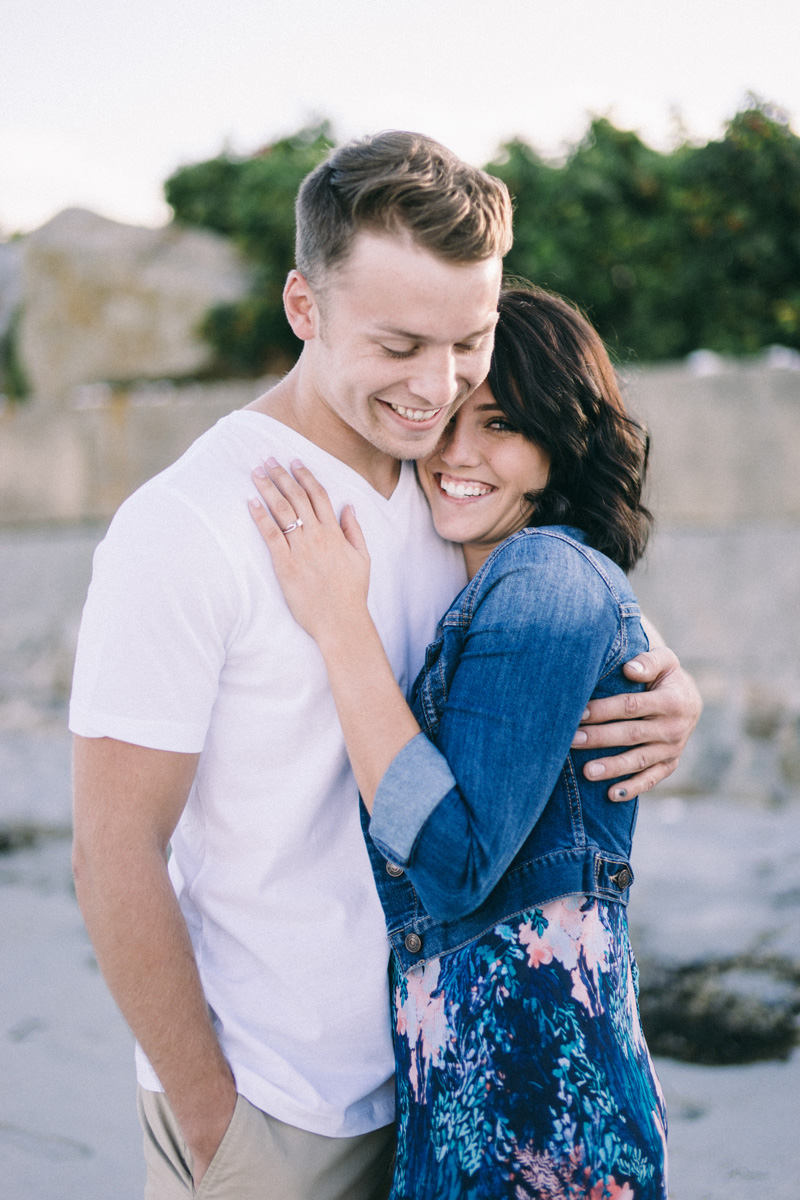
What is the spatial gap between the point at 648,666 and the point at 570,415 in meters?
0.46

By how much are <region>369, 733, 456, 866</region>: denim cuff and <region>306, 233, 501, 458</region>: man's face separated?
0.49 metres

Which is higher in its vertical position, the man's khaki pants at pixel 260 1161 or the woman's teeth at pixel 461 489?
the woman's teeth at pixel 461 489

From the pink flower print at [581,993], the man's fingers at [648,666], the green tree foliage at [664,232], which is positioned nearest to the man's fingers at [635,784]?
the man's fingers at [648,666]

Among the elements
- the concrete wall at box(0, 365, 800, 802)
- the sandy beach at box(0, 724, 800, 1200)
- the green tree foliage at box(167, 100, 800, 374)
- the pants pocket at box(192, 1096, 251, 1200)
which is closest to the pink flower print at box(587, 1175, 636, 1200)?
the pants pocket at box(192, 1096, 251, 1200)

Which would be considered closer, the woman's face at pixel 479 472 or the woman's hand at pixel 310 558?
the woman's hand at pixel 310 558

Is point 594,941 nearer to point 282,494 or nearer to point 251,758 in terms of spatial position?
point 251,758

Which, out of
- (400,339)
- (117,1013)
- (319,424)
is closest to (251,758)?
(319,424)

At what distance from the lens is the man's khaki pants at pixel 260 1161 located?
135 cm

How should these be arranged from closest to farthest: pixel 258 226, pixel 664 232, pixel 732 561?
pixel 732 561
pixel 664 232
pixel 258 226

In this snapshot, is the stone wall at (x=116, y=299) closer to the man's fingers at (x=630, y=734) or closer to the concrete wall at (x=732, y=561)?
the concrete wall at (x=732, y=561)

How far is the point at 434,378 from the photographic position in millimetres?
1414

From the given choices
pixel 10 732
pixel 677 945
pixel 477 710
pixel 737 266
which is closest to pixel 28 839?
pixel 10 732

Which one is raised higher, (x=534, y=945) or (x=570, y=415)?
(x=570, y=415)

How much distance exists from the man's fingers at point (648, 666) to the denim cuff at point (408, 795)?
1.19ft
